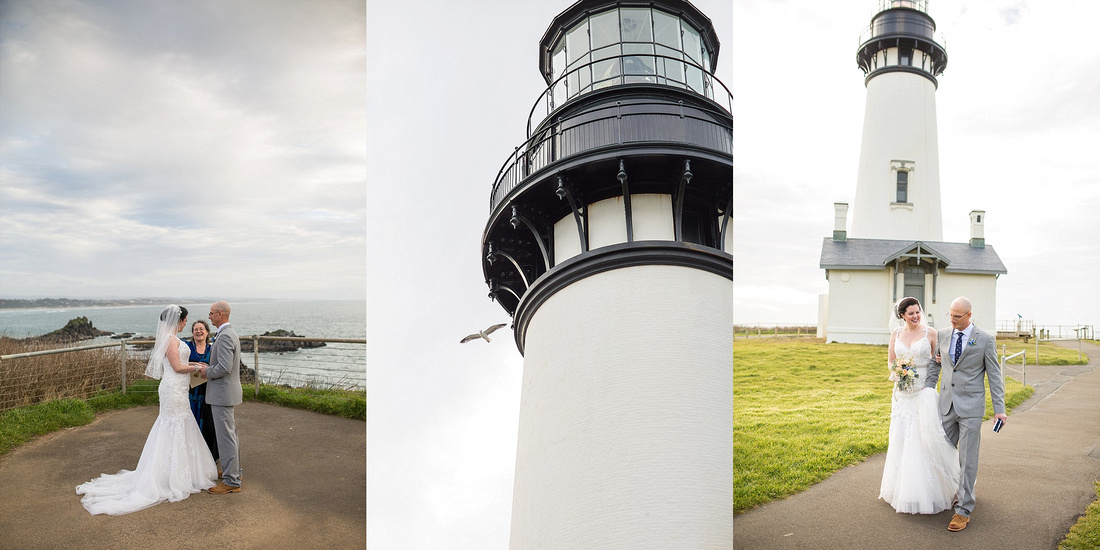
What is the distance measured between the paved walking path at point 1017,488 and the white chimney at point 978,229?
0.39 metres

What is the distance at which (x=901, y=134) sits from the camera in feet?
5.85

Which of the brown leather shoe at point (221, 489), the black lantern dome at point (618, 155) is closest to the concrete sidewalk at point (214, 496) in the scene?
the brown leather shoe at point (221, 489)

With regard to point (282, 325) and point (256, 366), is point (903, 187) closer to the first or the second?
point (282, 325)

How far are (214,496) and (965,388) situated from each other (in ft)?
9.90

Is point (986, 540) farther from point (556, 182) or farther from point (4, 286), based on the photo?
point (4, 286)

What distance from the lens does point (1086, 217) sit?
1.54 meters

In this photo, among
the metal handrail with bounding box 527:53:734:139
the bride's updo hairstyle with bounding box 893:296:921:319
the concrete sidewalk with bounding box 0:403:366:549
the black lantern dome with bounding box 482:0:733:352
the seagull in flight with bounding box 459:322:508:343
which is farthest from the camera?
the seagull in flight with bounding box 459:322:508:343

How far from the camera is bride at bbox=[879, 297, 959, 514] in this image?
166 cm

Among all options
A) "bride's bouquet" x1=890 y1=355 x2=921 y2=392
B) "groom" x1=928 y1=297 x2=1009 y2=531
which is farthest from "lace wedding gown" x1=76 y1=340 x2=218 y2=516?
"groom" x1=928 y1=297 x2=1009 y2=531

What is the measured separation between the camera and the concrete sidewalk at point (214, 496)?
2195 millimetres

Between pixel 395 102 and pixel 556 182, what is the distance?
115 centimetres

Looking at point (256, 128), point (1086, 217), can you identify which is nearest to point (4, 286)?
point (256, 128)

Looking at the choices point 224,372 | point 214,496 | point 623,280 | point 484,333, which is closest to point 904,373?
point 623,280

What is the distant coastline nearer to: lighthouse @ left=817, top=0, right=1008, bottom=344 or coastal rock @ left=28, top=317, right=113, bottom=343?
coastal rock @ left=28, top=317, right=113, bottom=343
